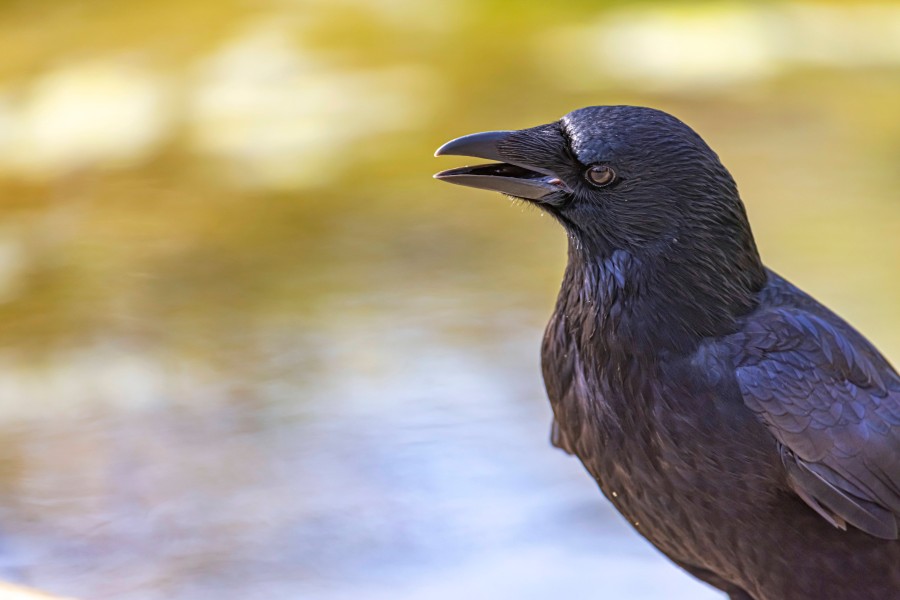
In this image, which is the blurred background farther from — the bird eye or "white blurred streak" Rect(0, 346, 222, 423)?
the bird eye

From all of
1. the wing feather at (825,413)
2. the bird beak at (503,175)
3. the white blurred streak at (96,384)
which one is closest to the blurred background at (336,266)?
the white blurred streak at (96,384)

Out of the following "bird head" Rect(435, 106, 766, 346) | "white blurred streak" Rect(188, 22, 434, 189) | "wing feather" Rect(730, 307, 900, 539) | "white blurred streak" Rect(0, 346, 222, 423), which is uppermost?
"white blurred streak" Rect(188, 22, 434, 189)

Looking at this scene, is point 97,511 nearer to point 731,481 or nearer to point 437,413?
point 437,413

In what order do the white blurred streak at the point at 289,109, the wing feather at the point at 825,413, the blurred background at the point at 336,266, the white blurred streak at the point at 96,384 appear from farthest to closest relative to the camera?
the white blurred streak at the point at 289,109
the white blurred streak at the point at 96,384
the blurred background at the point at 336,266
the wing feather at the point at 825,413

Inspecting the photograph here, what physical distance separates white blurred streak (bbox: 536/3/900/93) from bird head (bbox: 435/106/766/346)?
4046 mm

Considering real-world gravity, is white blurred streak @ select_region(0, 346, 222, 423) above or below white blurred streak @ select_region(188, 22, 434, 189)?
below

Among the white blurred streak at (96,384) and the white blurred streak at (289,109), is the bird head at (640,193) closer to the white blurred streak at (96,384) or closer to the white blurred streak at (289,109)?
the white blurred streak at (96,384)

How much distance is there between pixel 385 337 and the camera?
4305 millimetres

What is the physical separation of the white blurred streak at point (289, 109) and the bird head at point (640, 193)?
317cm

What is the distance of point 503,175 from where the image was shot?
2.28 meters

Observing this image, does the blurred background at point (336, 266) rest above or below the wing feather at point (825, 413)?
above

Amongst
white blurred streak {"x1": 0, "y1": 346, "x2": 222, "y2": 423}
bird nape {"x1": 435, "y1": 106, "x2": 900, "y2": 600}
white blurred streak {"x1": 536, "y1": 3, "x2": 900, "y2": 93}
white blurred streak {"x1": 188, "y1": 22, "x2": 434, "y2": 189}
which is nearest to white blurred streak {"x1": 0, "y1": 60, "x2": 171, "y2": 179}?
white blurred streak {"x1": 188, "y1": 22, "x2": 434, "y2": 189}

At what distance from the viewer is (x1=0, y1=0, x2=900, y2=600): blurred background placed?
3.35m

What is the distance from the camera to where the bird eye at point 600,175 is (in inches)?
87.1
